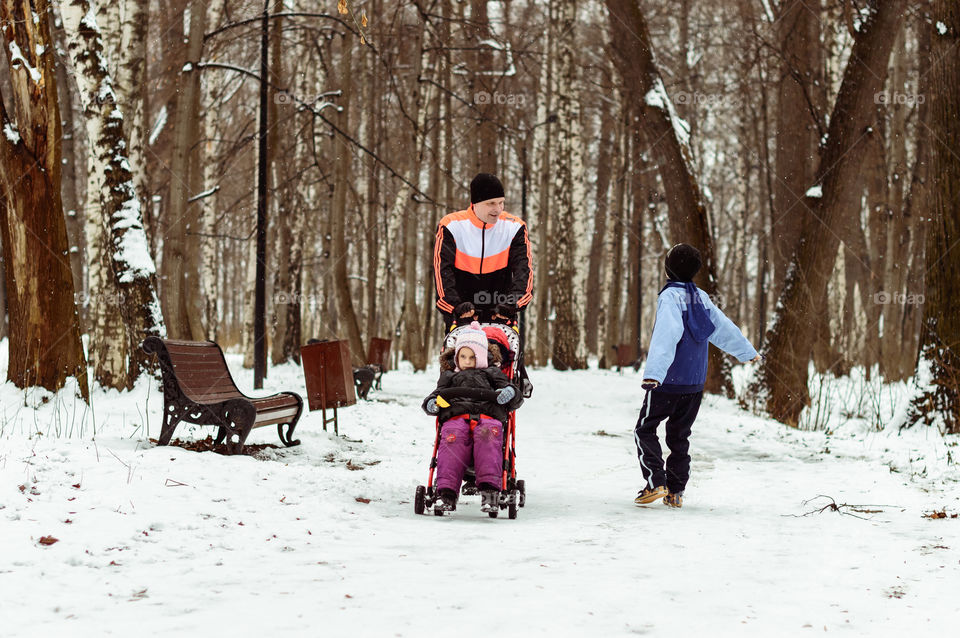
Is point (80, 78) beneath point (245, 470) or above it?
above

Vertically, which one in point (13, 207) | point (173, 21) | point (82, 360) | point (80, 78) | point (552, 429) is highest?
point (173, 21)

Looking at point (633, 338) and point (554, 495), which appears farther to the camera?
point (633, 338)

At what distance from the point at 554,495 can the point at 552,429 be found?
4745mm

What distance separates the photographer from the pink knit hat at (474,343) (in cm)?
596

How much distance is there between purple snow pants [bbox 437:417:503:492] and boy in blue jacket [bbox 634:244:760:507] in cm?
115

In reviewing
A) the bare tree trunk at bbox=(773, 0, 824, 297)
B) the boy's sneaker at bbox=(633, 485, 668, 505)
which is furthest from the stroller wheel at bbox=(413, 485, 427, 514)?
the bare tree trunk at bbox=(773, 0, 824, 297)

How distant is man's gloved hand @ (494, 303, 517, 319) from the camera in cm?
612

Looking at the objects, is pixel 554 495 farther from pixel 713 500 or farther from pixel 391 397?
pixel 391 397

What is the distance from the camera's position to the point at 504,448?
5.86 meters

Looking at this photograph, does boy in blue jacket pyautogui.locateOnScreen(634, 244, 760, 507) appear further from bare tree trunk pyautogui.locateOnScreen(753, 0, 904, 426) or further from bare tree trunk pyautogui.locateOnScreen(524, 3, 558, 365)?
bare tree trunk pyautogui.locateOnScreen(524, 3, 558, 365)

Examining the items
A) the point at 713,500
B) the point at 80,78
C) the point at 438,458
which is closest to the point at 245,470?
the point at 438,458

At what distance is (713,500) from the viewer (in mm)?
6621

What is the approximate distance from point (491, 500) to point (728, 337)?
6.83 ft

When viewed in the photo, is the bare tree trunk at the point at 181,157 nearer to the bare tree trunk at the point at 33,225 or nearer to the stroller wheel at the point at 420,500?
the bare tree trunk at the point at 33,225
